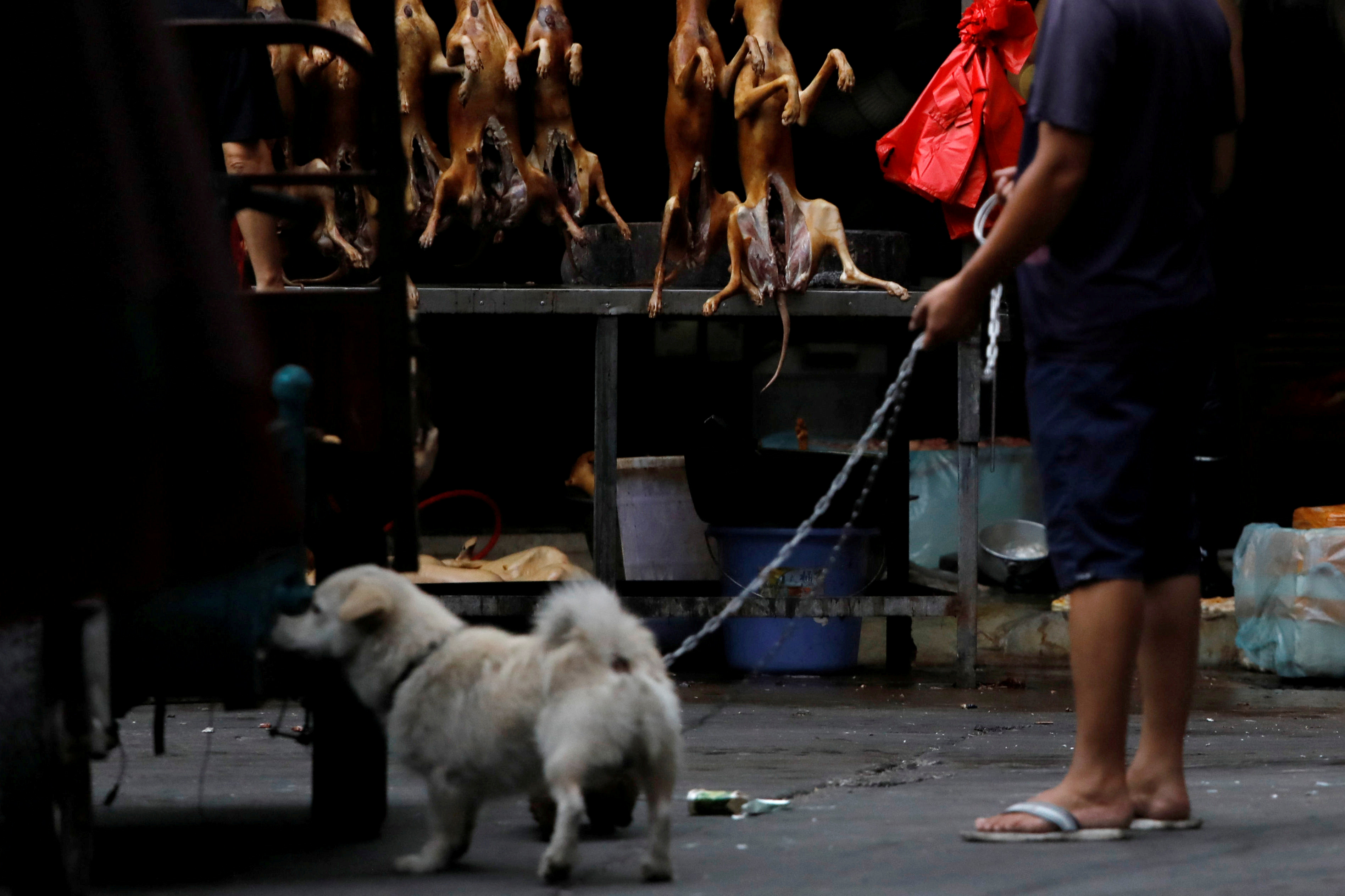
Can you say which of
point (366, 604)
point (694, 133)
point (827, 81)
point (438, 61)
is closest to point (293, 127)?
point (438, 61)

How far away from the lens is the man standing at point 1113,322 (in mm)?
2961

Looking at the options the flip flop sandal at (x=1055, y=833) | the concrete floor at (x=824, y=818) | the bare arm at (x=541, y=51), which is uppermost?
the bare arm at (x=541, y=51)

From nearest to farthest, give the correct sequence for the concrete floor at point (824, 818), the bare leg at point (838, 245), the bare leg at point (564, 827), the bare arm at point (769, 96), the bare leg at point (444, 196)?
1. the bare leg at point (564, 827)
2. the concrete floor at point (824, 818)
3. the bare leg at point (838, 245)
4. the bare arm at point (769, 96)
5. the bare leg at point (444, 196)

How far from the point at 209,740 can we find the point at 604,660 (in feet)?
7.82

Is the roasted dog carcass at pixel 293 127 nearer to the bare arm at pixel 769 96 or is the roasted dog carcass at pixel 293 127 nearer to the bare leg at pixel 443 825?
the bare arm at pixel 769 96

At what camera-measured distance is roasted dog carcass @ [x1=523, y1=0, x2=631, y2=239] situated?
6.84 metres

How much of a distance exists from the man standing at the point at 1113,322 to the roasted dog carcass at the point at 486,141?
3.92 metres

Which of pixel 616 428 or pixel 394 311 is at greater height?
pixel 394 311

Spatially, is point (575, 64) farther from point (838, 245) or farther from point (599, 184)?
point (838, 245)

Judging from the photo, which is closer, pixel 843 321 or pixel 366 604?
pixel 366 604

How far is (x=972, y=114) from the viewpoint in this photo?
6328 mm

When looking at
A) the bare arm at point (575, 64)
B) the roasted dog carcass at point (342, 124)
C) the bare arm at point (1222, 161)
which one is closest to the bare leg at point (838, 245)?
the bare arm at point (575, 64)

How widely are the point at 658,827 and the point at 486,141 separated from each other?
4.55m

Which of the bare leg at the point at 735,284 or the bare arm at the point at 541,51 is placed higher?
the bare arm at the point at 541,51
